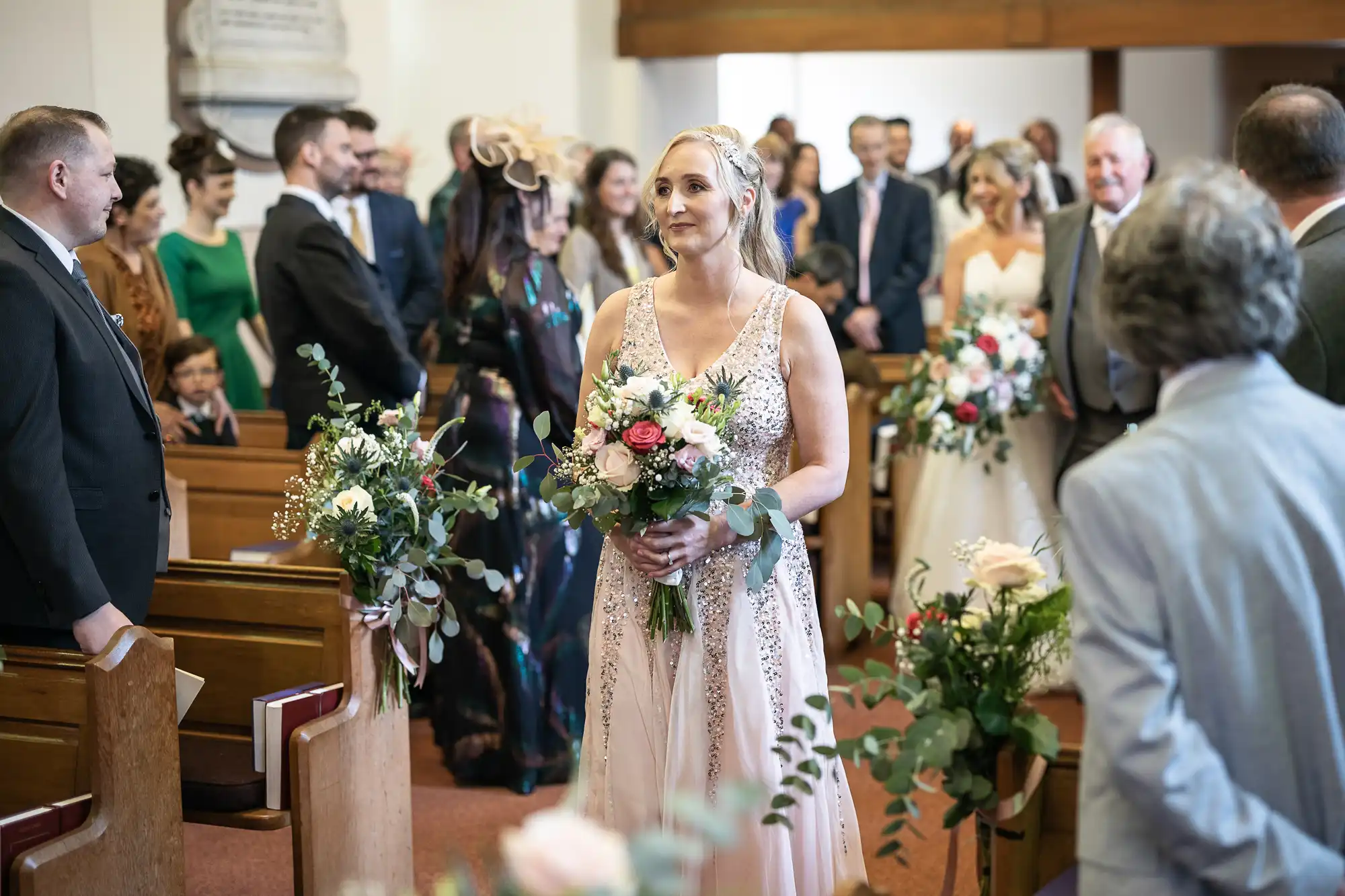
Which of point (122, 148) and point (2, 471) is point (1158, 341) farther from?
point (122, 148)

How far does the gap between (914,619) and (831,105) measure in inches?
529

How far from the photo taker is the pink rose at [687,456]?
2.56 metres

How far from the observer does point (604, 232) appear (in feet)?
20.1

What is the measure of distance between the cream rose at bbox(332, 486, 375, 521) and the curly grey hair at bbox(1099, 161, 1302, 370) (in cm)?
194

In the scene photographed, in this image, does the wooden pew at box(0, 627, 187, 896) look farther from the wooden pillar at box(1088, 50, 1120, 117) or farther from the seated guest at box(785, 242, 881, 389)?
the wooden pillar at box(1088, 50, 1120, 117)

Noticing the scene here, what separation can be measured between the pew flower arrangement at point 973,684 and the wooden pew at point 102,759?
133cm

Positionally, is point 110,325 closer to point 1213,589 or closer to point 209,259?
point 1213,589

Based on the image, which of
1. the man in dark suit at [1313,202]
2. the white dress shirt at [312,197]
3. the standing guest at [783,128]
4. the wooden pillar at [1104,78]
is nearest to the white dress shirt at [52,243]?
the white dress shirt at [312,197]

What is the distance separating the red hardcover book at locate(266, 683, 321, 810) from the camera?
3197 millimetres

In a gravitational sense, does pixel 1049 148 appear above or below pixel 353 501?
above

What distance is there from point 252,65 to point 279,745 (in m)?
6.00

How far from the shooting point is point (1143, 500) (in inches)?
62.1

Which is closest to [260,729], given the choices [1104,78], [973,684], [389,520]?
[389,520]

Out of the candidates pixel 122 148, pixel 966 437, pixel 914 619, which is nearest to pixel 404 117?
pixel 122 148
